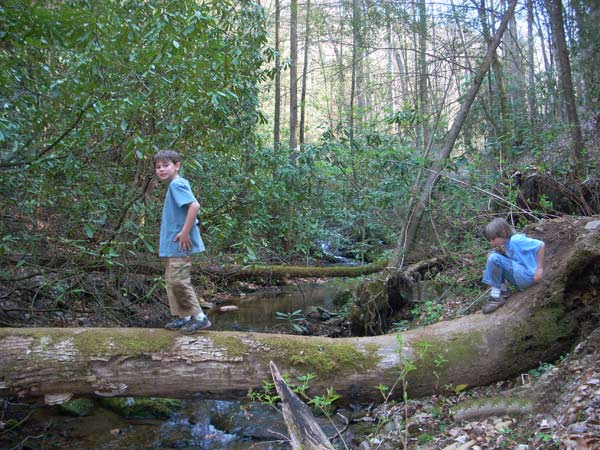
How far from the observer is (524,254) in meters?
4.06

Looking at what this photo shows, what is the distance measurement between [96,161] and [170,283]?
3148 millimetres

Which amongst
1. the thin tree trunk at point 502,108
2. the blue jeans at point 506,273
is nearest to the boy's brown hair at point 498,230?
the blue jeans at point 506,273

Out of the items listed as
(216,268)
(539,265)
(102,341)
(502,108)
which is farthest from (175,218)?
(502,108)

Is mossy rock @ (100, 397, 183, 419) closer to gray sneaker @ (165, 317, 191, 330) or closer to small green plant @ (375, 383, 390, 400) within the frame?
gray sneaker @ (165, 317, 191, 330)

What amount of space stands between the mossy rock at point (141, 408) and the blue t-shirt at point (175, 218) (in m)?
2.22

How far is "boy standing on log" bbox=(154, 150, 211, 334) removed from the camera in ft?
12.7

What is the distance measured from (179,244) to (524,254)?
3.06 metres

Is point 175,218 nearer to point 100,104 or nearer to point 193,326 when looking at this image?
point 193,326

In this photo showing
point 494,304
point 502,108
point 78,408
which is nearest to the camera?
point 494,304

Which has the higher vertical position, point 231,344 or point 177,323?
point 177,323

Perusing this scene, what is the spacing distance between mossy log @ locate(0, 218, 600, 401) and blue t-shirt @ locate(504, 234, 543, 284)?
0.14m

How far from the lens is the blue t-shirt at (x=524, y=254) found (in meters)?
4.00

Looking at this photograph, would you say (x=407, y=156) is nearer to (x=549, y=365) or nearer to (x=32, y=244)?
(x=549, y=365)

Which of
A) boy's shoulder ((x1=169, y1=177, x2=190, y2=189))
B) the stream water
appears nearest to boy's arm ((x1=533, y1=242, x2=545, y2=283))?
the stream water
